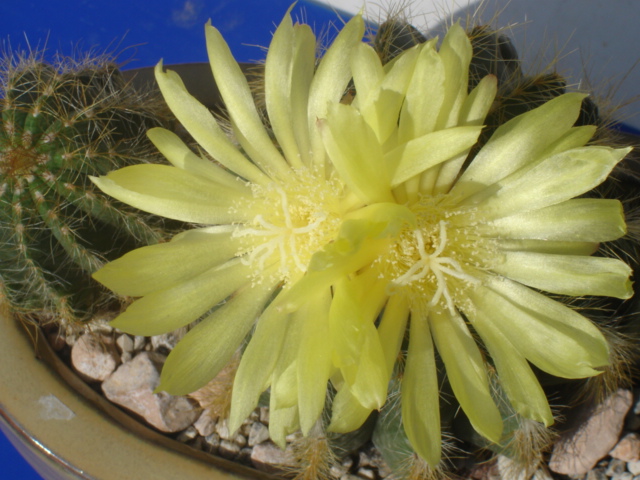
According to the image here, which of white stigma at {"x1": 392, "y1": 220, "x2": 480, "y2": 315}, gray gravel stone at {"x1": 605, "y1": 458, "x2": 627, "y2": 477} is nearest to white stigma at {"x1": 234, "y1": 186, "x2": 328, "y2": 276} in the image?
white stigma at {"x1": 392, "y1": 220, "x2": 480, "y2": 315}

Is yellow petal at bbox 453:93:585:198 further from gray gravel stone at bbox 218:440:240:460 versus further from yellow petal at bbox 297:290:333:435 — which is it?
gray gravel stone at bbox 218:440:240:460

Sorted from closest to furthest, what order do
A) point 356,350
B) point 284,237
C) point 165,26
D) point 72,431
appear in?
point 356,350 < point 284,237 < point 72,431 < point 165,26

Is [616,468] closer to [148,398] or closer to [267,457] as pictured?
[267,457]

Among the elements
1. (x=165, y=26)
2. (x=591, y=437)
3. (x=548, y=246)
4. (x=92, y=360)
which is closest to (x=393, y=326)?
(x=548, y=246)

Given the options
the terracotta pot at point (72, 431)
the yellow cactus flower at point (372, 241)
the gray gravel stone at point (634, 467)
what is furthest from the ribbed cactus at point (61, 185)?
the gray gravel stone at point (634, 467)

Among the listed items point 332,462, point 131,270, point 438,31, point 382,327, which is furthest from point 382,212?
point 438,31

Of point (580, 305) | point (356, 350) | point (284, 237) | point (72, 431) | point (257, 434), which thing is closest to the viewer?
point (356, 350)

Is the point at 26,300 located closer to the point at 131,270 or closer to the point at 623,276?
the point at 131,270

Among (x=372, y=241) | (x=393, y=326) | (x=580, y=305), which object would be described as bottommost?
(x=580, y=305)
